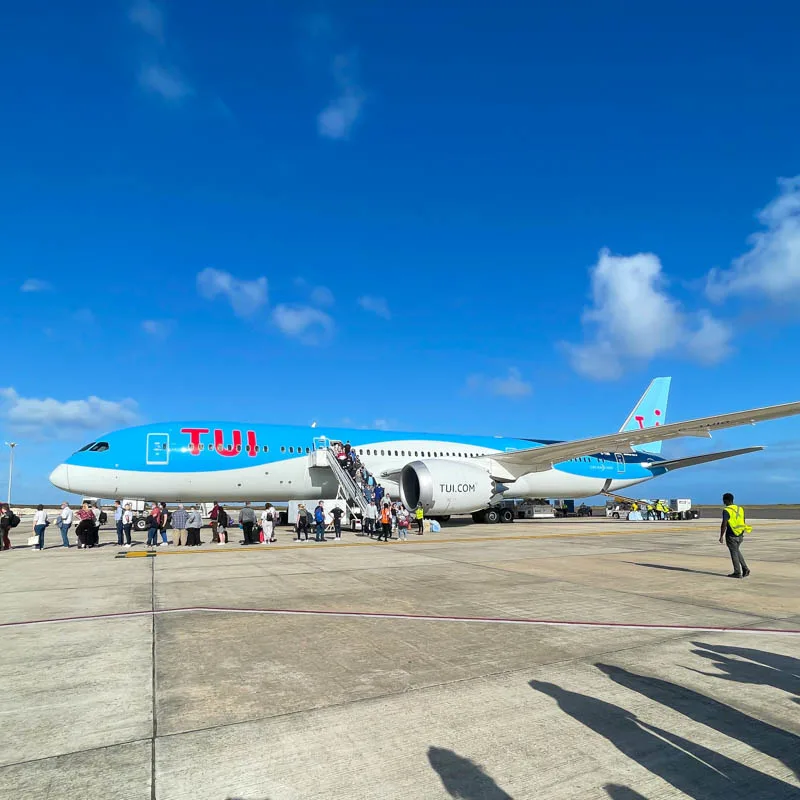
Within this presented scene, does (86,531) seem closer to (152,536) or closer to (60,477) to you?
(152,536)

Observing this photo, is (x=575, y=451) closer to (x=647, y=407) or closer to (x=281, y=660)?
(x=647, y=407)

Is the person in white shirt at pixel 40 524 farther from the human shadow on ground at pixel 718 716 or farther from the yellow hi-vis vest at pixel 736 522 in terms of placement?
the yellow hi-vis vest at pixel 736 522

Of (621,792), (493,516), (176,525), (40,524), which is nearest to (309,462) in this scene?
(176,525)

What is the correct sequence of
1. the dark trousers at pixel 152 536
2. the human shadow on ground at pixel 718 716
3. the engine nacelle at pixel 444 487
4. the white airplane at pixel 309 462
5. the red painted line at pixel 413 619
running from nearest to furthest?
the human shadow on ground at pixel 718 716 < the red painted line at pixel 413 619 < the dark trousers at pixel 152 536 < the white airplane at pixel 309 462 < the engine nacelle at pixel 444 487

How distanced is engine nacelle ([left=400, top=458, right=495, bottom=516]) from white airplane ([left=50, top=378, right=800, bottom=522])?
4 centimetres

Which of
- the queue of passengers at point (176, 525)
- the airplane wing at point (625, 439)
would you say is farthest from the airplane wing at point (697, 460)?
the queue of passengers at point (176, 525)

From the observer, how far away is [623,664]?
15.6 feet

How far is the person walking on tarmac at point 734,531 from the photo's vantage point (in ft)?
30.7

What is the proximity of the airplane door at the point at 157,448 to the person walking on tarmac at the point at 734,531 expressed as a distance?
1793 cm

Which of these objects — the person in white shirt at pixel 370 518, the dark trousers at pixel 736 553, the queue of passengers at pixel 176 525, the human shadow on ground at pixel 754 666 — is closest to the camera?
the human shadow on ground at pixel 754 666

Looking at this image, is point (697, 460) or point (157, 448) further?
point (697, 460)

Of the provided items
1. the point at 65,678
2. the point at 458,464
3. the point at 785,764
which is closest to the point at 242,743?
the point at 65,678

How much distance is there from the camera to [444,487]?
70.5ft

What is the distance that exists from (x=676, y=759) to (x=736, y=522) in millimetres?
7762
